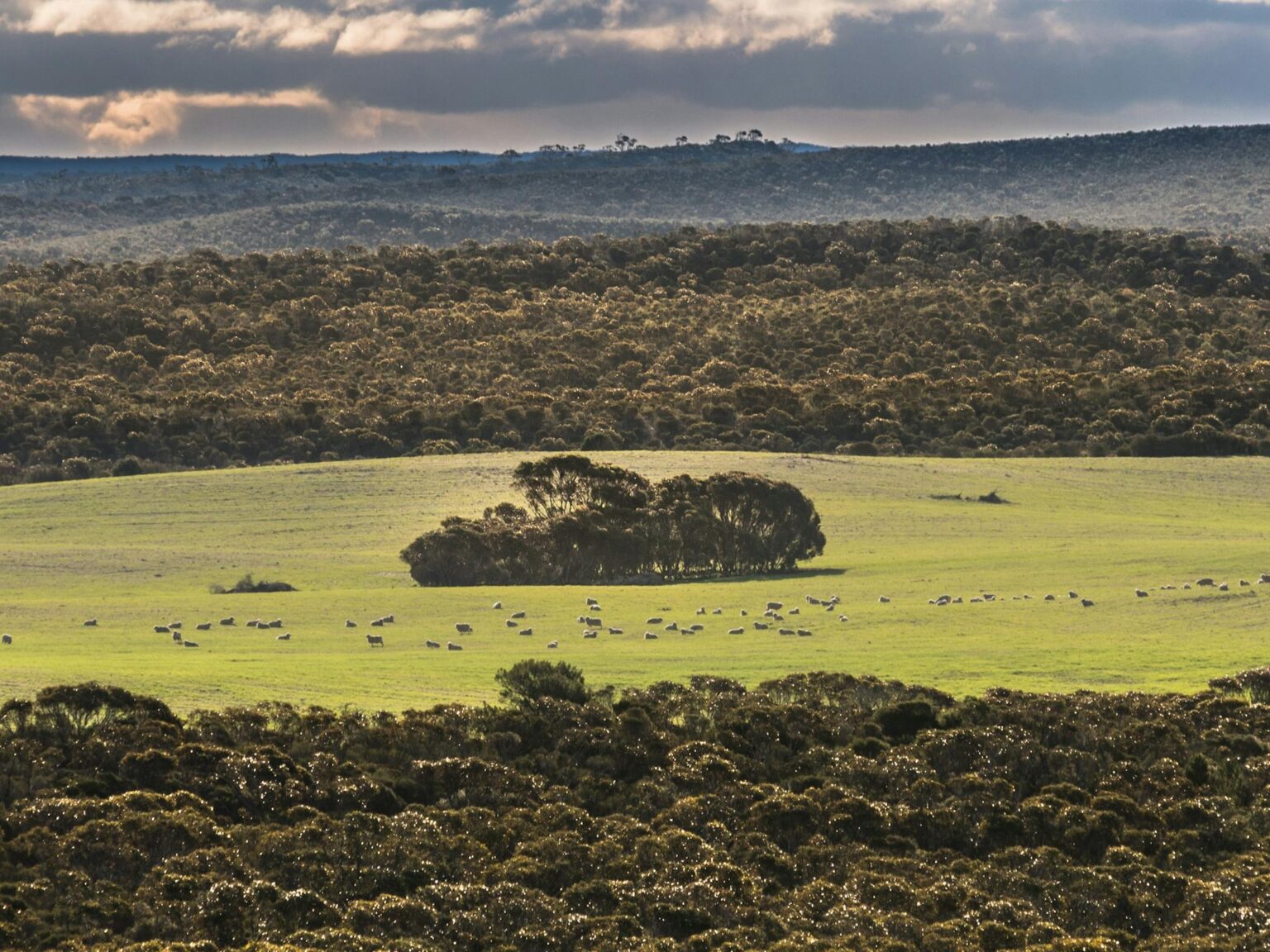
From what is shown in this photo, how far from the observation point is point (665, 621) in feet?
148

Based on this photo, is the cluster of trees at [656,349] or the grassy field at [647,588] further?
the cluster of trees at [656,349]

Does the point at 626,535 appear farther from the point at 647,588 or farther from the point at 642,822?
the point at 642,822

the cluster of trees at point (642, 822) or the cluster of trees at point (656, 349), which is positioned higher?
the cluster of trees at point (656, 349)

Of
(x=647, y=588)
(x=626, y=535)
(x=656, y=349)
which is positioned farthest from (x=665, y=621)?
(x=656, y=349)

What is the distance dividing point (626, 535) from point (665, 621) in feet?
39.0

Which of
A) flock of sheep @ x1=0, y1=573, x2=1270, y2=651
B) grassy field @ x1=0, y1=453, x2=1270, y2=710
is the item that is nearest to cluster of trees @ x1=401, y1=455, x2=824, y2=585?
grassy field @ x1=0, y1=453, x2=1270, y2=710

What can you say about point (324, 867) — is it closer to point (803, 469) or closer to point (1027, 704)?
point (1027, 704)

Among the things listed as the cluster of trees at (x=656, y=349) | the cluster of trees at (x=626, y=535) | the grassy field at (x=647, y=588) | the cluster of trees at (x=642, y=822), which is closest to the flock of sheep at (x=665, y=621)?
the grassy field at (x=647, y=588)

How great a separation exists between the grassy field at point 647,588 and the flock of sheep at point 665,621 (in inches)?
14.6

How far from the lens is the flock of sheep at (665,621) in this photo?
42.1 metres

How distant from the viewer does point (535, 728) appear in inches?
1159

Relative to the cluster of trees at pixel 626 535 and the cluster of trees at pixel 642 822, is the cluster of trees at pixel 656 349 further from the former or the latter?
the cluster of trees at pixel 642 822

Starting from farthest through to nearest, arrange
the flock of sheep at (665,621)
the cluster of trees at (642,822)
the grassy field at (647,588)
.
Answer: the flock of sheep at (665,621) < the grassy field at (647,588) < the cluster of trees at (642,822)

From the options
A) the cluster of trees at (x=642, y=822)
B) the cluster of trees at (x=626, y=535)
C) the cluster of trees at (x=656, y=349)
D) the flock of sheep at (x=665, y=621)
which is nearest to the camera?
the cluster of trees at (x=642, y=822)
